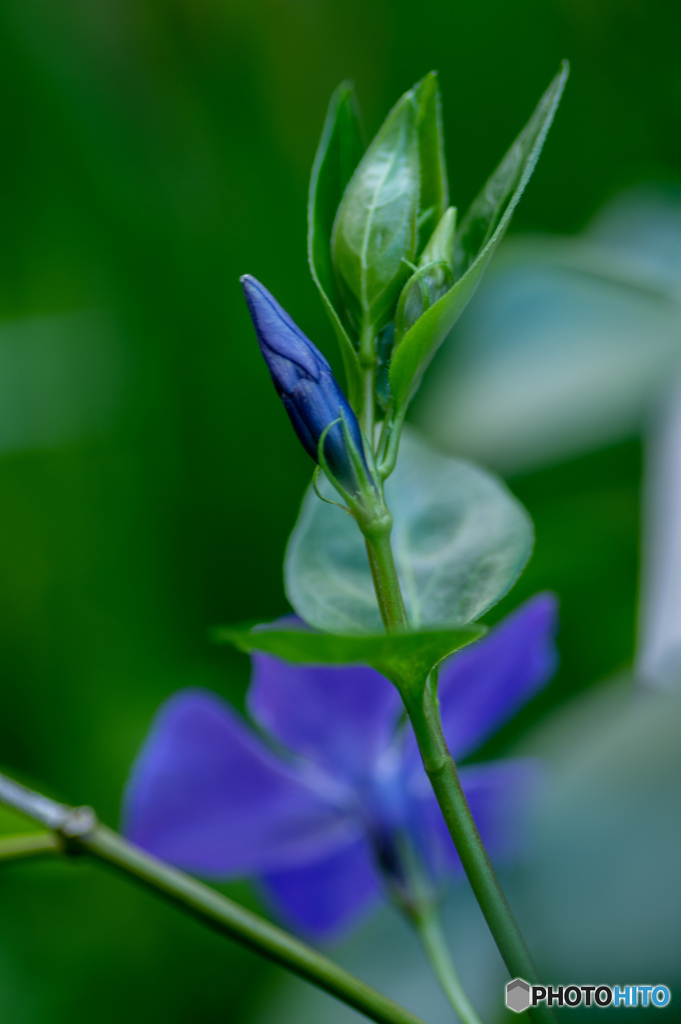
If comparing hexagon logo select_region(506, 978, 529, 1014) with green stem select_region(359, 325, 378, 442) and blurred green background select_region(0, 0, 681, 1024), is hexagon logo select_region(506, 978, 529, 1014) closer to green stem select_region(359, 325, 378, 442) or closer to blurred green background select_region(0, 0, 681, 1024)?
green stem select_region(359, 325, 378, 442)

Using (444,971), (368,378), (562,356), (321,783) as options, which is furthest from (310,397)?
(562,356)

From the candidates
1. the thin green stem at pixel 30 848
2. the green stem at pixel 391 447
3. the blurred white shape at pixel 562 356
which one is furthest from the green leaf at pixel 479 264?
the blurred white shape at pixel 562 356

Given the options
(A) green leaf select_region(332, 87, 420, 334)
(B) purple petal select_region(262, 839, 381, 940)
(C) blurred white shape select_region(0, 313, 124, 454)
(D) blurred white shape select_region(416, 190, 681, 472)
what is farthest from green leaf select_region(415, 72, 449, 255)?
(C) blurred white shape select_region(0, 313, 124, 454)

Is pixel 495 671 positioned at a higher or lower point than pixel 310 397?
lower

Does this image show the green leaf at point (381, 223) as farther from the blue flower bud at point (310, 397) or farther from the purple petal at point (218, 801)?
the purple petal at point (218, 801)

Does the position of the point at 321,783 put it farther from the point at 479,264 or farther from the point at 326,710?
the point at 479,264
